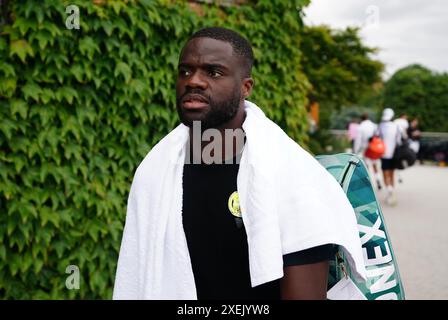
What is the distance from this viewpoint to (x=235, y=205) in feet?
5.48

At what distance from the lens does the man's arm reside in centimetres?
151

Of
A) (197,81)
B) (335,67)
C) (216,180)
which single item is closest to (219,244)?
(216,180)

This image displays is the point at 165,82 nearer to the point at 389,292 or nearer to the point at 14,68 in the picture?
the point at 14,68

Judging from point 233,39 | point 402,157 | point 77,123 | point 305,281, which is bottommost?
point 305,281

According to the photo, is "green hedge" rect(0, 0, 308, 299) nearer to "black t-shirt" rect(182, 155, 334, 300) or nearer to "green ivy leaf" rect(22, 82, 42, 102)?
"green ivy leaf" rect(22, 82, 42, 102)

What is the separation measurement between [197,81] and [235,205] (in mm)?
424

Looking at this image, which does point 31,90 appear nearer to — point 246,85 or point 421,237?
point 246,85

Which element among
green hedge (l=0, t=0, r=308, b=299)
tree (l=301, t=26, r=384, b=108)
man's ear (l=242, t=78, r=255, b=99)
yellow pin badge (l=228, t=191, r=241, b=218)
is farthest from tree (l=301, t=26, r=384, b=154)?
yellow pin badge (l=228, t=191, r=241, b=218)

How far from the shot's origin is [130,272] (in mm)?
1821

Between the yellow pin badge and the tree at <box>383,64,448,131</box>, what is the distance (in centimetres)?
3325
